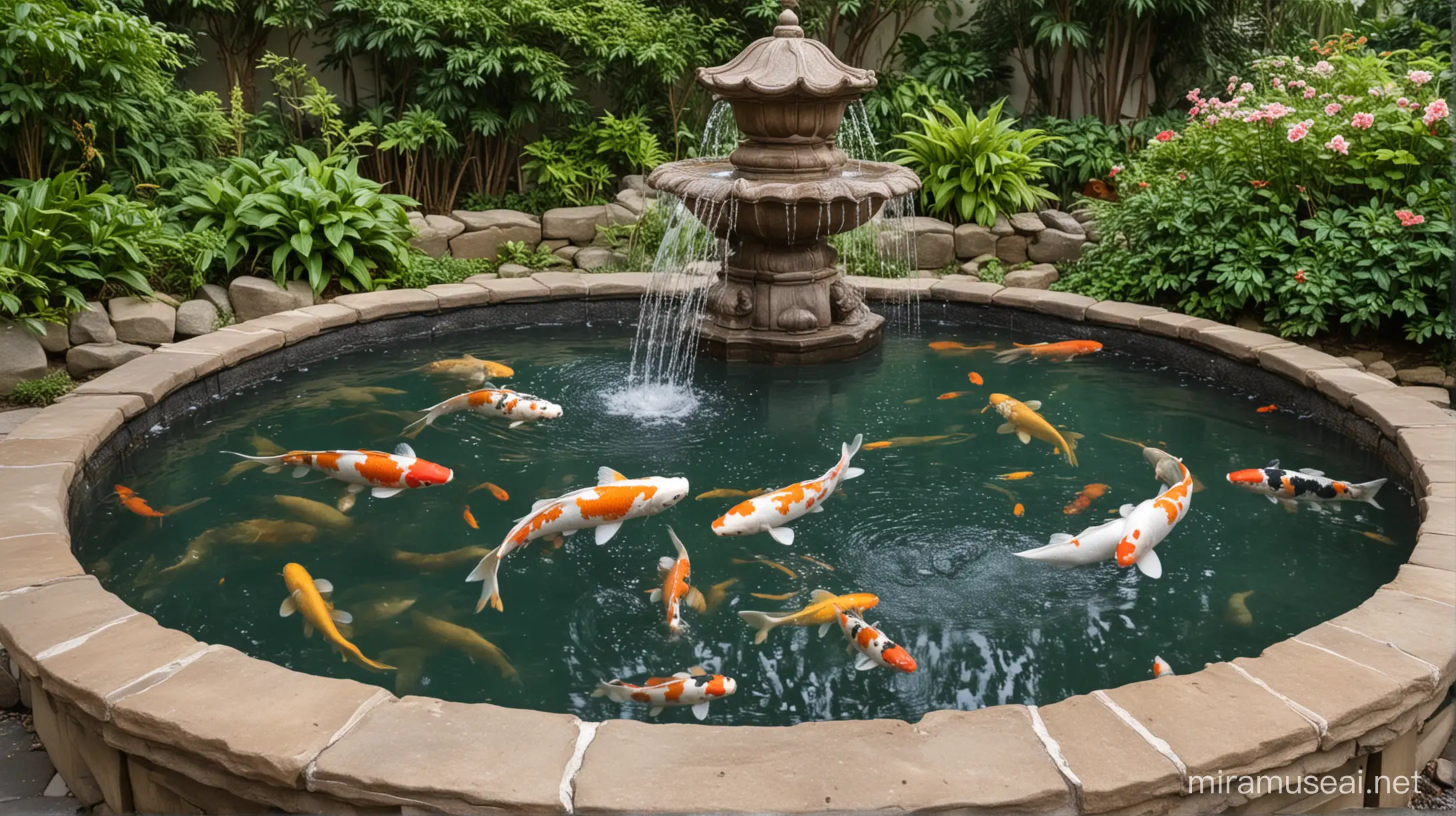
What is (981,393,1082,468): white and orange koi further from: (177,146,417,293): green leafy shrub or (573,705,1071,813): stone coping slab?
(177,146,417,293): green leafy shrub

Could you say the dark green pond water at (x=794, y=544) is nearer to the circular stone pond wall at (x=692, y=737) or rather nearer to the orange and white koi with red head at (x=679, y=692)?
the orange and white koi with red head at (x=679, y=692)

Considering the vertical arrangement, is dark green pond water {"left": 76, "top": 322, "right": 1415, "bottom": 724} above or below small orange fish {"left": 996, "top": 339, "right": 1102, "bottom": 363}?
below

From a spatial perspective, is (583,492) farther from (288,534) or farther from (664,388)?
(664,388)

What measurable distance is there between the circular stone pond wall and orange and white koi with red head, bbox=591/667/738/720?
39cm

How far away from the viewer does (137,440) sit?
219 inches

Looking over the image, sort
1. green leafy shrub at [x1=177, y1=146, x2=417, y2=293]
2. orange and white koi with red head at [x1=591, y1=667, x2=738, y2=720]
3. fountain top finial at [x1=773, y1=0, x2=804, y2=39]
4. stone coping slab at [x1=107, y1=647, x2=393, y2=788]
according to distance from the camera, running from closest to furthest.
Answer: stone coping slab at [x1=107, y1=647, x2=393, y2=788]
orange and white koi with red head at [x1=591, y1=667, x2=738, y2=720]
fountain top finial at [x1=773, y1=0, x2=804, y2=39]
green leafy shrub at [x1=177, y1=146, x2=417, y2=293]

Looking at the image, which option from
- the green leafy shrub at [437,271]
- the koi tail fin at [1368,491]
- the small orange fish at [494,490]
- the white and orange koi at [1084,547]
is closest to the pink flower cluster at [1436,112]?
the koi tail fin at [1368,491]

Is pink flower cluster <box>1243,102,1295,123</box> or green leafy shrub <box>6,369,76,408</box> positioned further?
pink flower cluster <box>1243,102,1295,123</box>

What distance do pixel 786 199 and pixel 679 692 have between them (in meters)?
3.74

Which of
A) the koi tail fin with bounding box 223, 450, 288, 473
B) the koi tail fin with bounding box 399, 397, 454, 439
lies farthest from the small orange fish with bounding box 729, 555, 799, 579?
the koi tail fin with bounding box 223, 450, 288, 473

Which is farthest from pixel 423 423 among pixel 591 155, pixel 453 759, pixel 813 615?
pixel 591 155

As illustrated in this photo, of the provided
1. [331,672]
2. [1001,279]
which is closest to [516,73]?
[1001,279]

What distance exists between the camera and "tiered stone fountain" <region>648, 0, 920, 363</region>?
21.1ft

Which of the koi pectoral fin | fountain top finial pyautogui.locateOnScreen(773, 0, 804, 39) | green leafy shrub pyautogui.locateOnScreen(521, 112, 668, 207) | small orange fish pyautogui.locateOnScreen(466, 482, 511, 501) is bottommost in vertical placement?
small orange fish pyautogui.locateOnScreen(466, 482, 511, 501)
